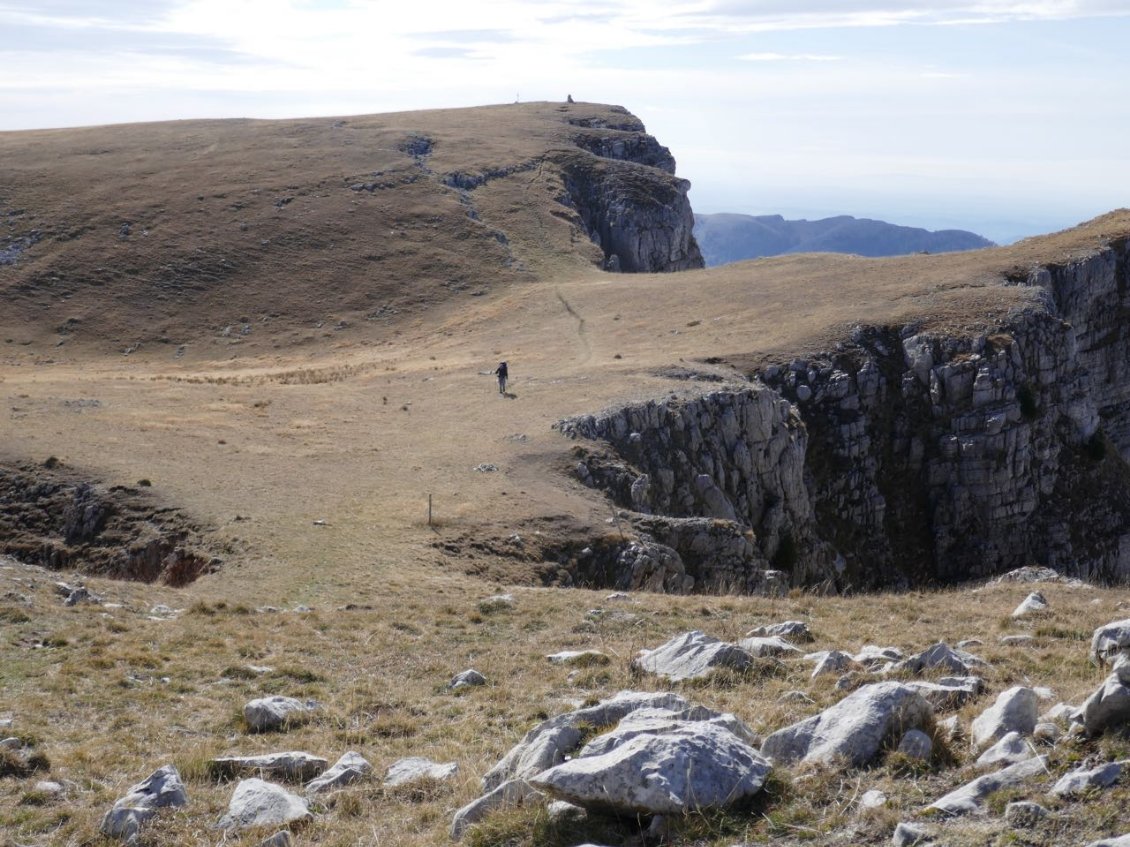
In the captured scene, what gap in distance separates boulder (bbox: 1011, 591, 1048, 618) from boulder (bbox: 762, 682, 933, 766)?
8388 millimetres

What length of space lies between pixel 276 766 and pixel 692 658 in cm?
531

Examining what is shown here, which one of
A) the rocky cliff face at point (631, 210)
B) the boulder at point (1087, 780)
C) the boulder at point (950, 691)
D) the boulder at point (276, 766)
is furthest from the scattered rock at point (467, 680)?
the rocky cliff face at point (631, 210)

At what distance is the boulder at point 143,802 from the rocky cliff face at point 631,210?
90.3 m

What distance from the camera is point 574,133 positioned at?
12538 centimetres

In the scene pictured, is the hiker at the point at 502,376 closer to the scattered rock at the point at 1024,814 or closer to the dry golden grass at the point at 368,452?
the dry golden grass at the point at 368,452

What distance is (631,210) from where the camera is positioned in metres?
107

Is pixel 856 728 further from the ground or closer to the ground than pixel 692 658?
further from the ground

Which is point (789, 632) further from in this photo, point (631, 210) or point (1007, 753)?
point (631, 210)

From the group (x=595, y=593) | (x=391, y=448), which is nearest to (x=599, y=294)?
(x=391, y=448)

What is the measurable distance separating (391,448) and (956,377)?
29.5m

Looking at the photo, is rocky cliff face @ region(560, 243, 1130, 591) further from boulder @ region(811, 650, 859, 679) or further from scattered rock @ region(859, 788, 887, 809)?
scattered rock @ region(859, 788, 887, 809)

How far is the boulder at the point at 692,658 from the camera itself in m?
13.3

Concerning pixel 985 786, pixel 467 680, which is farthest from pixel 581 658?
pixel 985 786

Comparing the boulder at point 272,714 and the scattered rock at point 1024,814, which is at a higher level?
the scattered rock at point 1024,814
